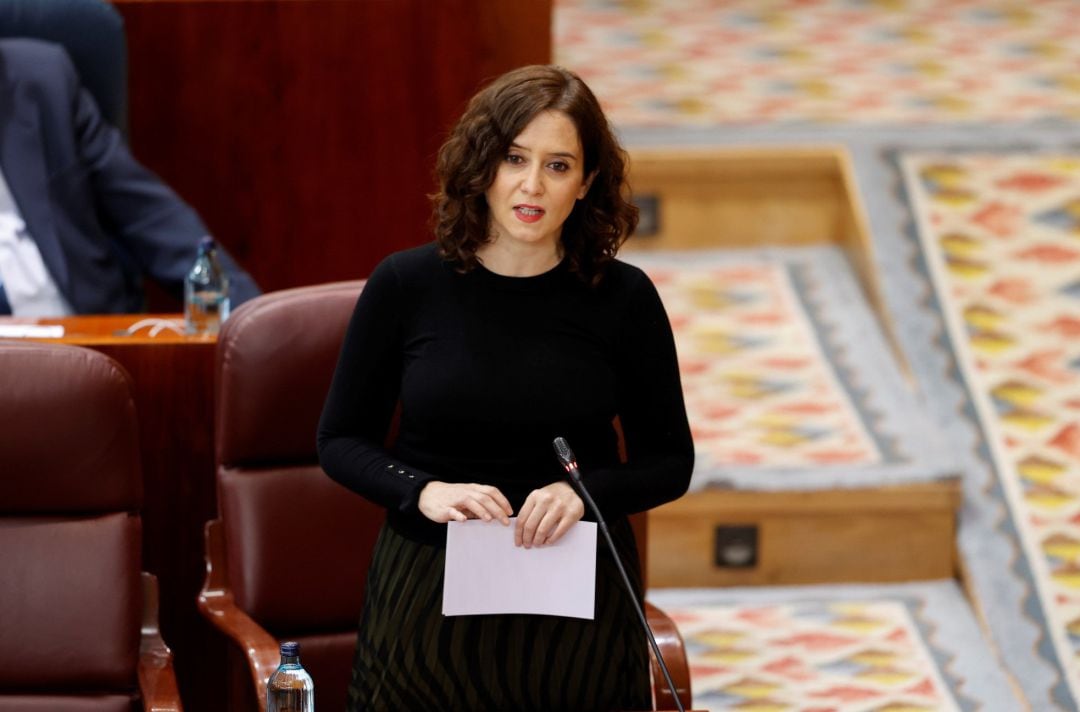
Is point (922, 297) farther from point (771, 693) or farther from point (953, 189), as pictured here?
point (771, 693)

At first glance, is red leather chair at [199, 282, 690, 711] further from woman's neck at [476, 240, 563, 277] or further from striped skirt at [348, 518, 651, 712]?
woman's neck at [476, 240, 563, 277]

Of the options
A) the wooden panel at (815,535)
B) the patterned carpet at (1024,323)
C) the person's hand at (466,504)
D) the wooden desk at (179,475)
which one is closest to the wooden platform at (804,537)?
the wooden panel at (815,535)

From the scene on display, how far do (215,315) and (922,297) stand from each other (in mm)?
1882

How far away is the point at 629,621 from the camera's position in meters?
1.83

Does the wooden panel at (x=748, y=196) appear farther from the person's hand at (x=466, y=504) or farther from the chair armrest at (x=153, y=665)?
the person's hand at (x=466, y=504)

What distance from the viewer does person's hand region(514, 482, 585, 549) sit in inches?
65.7

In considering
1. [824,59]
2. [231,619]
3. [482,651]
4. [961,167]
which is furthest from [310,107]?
[824,59]

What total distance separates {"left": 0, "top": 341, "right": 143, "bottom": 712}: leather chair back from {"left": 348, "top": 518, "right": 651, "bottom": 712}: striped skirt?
1.33 feet

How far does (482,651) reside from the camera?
5.76 ft

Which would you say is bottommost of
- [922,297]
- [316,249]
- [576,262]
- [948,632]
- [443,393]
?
[948,632]

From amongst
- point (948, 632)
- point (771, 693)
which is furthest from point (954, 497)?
point (771, 693)

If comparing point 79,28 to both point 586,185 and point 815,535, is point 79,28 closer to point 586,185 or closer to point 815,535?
point 586,185

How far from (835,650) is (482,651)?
152 cm

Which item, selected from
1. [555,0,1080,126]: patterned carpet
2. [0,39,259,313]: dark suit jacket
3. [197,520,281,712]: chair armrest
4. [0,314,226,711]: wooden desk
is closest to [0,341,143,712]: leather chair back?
[197,520,281,712]: chair armrest
